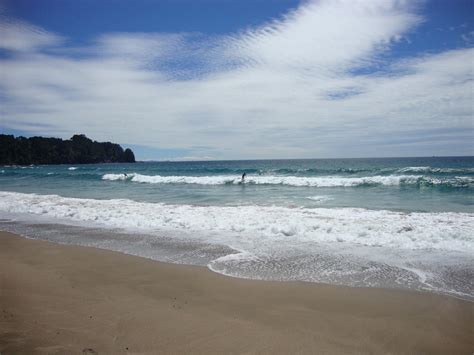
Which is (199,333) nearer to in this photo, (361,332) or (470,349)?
(361,332)

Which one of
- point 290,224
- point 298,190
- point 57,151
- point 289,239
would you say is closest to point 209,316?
point 289,239

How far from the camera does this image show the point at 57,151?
10769cm

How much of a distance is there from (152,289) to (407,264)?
431cm

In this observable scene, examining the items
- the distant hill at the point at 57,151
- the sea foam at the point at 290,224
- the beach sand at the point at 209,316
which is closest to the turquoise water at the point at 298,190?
the sea foam at the point at 290,224

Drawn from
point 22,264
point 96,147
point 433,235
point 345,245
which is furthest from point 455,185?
point 96,147

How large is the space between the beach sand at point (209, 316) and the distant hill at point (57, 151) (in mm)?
108016

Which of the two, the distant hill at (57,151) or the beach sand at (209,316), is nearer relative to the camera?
the beach sand at (209,316)

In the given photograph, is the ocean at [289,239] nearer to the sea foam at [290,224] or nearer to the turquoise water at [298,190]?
the sea foam at [290,224]

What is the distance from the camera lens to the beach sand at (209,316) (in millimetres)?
3041

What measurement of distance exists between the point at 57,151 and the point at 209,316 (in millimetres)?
121612

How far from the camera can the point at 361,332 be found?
3.32 metres

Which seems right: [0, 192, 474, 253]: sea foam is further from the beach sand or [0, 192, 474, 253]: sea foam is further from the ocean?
the beach sand

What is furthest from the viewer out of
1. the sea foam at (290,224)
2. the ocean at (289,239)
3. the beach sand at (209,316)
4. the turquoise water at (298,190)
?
the turquoise water at (298,190)

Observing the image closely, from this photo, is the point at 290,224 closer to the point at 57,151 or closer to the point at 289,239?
the point at 289,239
